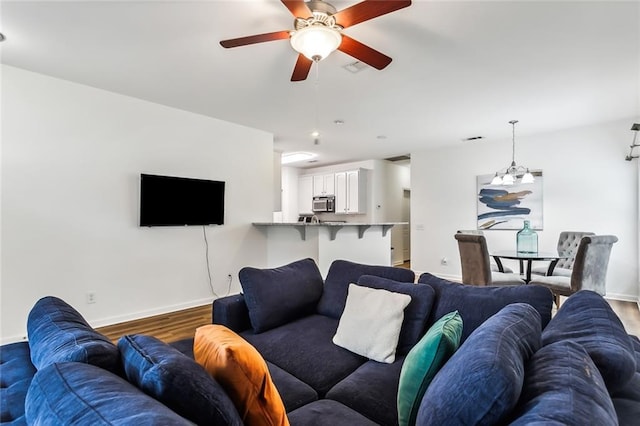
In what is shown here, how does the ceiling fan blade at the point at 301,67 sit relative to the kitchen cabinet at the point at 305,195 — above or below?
above

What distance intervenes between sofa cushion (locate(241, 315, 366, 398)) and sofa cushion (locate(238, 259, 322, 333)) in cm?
8

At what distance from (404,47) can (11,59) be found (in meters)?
3.40

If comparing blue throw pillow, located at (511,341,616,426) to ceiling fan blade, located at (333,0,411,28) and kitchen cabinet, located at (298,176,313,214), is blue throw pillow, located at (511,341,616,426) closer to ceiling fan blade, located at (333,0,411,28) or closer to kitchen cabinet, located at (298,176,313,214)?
ceiling fan blade, located at (333,0,411,28)

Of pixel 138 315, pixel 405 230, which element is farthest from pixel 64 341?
pixel 405 230

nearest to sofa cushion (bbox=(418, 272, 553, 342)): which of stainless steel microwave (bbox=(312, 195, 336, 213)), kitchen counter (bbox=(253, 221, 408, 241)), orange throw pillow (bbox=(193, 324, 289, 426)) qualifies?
orange throw pillow (bbox=(193, 324, 289, 426))

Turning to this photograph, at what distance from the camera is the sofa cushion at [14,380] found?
3.47 ft

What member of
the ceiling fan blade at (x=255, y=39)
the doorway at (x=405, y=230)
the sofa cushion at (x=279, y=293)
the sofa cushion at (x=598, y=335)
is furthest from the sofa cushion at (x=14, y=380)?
the doorway at (x=405, y=230)

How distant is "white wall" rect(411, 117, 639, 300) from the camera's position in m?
4.55

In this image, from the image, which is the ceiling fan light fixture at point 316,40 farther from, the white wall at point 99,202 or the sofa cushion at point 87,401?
the white wall at point 99,202

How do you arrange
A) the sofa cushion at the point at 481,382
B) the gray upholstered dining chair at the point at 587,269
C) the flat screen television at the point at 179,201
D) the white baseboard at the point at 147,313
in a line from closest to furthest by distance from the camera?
the sofa cushion at the point at 481,382, the gray upholstered dining chair at the point at 587,269, the white baseboard at the point at 147,313, the flat screen television at the point at 179,201

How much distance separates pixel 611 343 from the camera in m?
0.99

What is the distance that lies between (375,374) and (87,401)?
121cm

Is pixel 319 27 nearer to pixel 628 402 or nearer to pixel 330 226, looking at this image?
pixel 628 402

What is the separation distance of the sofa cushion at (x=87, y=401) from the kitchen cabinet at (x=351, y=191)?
668 cm
